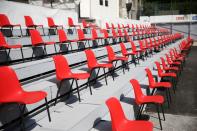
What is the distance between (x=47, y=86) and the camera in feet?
11.5

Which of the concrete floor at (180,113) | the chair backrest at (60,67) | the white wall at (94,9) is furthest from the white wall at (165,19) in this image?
the chair backrest at (60,67)

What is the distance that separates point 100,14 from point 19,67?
40.7 ft

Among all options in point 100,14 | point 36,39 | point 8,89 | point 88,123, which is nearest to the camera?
point 8,89

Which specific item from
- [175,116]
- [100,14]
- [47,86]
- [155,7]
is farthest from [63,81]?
[155,7]

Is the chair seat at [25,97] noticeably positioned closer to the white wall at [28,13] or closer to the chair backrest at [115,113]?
the chair backrest at [115,113]

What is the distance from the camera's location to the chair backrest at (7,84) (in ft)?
8.81

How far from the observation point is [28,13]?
7.94m

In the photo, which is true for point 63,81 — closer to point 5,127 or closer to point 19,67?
point 19,67

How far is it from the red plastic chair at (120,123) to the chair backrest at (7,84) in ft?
3.55

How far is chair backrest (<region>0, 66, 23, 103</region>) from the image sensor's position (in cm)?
269

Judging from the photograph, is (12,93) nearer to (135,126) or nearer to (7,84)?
(7,84)

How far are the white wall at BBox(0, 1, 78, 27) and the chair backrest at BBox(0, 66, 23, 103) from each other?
15.6 feet

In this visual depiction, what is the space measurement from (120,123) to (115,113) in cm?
21

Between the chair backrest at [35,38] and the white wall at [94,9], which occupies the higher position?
the white wall at [94,9]
